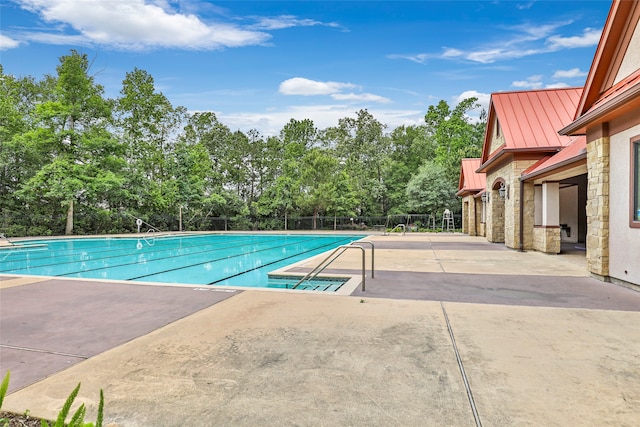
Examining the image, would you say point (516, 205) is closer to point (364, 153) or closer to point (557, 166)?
point (557, 166)

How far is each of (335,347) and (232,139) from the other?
32.3 meters

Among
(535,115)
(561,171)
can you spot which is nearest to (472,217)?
(535,115)

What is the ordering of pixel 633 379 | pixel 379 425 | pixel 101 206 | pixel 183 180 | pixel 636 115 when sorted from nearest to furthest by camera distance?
pixel 379 425
pixel 633 379
pixel 636 115
pixel 101 206
pixel 183 180

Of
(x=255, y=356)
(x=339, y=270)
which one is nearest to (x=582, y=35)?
(x=339, y=270)

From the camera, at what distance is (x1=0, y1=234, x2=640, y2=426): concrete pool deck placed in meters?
2.28

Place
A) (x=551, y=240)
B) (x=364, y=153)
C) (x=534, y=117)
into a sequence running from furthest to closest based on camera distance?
(x=364, y=153)
(x=534, y=117)
(x=551, y=240)

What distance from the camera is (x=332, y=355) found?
10.4 ft

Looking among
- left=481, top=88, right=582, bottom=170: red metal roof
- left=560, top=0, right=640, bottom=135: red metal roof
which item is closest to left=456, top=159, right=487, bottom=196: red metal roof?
left=481, top=88, right=582, bottom=170: red metal roof

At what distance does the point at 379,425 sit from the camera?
2111 mm

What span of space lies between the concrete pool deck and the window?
4.04ft

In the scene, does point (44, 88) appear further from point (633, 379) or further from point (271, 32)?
point (633, 379)

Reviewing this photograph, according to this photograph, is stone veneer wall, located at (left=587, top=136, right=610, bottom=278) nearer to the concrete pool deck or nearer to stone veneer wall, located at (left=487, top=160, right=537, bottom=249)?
the concrete pool deck

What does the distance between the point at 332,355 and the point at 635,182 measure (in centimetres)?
577

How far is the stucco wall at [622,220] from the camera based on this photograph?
578cm
